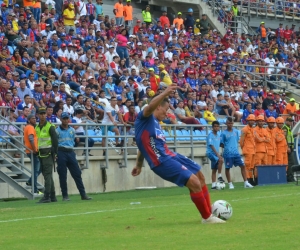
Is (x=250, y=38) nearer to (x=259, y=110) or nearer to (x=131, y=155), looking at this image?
(x=259, y=110)

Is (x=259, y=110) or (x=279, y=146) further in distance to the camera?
(x=259, y=110)

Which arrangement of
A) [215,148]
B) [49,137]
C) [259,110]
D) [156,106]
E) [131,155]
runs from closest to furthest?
[156,106] < [49,137] < [215,148] < [131,155] < [259,110]

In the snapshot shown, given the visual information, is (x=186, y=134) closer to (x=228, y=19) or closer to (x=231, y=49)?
(x=231, y=49)

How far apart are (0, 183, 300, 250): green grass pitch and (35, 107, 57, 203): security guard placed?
5.48ft

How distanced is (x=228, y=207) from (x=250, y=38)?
31.5 meters

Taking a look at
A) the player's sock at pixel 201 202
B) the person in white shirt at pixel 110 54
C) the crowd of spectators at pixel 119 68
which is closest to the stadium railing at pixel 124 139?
the crowd of spectators at pixel 119 68

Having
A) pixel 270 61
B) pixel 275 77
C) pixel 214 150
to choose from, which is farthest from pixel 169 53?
pixel 214 150

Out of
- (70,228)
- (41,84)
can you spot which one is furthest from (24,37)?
(70,228)

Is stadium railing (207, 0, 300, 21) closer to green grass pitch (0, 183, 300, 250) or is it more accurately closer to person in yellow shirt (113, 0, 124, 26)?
person in yellow shirt (113, 0, 124, 26)

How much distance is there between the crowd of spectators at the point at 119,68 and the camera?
24491 millimetres

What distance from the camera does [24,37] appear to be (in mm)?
26531

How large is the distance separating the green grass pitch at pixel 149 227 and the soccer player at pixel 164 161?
0.36 metres

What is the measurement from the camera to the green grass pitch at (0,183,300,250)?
939cm

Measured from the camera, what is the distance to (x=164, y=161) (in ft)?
38.3
